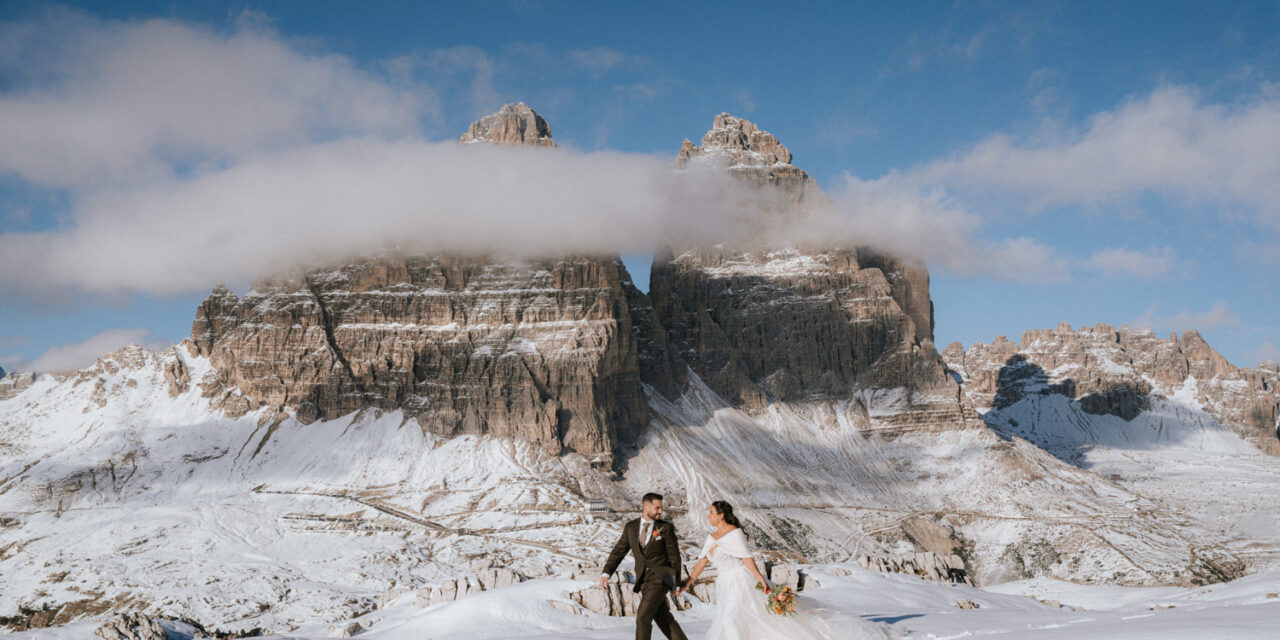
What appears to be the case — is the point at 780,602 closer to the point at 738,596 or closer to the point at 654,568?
the point at 738,596

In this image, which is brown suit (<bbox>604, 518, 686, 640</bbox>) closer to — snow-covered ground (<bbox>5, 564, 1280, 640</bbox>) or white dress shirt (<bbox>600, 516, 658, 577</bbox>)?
white dress shirt (<bbox>600, 516, 658, 577</bbox>)

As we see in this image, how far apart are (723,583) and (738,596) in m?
0.48

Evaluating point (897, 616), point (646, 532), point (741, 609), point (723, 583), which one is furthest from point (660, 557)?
point (897, 616)

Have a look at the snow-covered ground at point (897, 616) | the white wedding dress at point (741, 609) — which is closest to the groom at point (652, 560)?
the white wedding dress at point (741, 609)

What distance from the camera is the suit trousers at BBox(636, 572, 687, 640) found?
24.5 meters

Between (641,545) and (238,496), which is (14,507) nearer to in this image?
(238,496)

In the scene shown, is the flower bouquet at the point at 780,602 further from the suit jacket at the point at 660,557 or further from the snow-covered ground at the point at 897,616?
the suit jacket at the point at 660,557

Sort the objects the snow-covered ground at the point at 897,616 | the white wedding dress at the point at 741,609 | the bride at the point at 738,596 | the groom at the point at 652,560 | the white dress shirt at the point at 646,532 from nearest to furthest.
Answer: the bride at the point at 738,596
the white wedding dress at the point at 741,609
the groom at the point at 652,560
the white dress shirt at the point at 646,532
the snow-covered ground at the point at 897,616

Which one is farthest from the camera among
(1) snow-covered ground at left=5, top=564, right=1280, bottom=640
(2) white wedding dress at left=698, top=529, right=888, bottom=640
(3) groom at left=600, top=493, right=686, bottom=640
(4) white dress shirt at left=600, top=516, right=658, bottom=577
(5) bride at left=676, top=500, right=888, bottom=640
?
(1) snow-covered ground at left=5, top=564, right=1280, bottom=640

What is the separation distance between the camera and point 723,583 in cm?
2425

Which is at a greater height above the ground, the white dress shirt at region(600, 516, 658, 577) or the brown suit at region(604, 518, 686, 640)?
the white dress shirt at region(600, 516, 658, 577)

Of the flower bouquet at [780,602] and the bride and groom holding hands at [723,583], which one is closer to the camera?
the bride and groom holding hands at [723,583]

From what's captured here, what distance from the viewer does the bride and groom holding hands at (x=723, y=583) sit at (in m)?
23.8

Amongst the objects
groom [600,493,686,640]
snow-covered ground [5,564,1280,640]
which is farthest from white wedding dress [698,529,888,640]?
snow-covered ground [5,564,1280,640]
